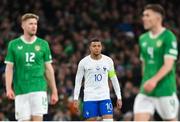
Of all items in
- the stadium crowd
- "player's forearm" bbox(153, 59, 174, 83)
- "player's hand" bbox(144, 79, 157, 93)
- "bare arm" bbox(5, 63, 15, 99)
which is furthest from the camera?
the stadium crowd

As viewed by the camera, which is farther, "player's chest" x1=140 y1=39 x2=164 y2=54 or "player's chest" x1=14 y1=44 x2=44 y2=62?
"player's chest" x1=14 y1=44 x2=44 y2=62

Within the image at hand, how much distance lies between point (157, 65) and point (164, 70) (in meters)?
0.24

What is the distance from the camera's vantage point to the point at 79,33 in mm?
19891

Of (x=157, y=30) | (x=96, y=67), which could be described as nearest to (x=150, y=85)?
(x=157, y=30)

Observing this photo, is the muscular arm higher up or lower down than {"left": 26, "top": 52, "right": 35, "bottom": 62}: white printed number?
lower down

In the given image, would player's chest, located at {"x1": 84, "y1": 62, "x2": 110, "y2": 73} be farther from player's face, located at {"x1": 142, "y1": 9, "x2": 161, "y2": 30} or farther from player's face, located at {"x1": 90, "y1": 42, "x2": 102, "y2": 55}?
player's face, located at {"x1": 142, "y1": 9, "x2": 161, "y2": 30}

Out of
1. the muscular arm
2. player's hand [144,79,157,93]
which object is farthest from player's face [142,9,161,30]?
player's hand [144,79,157,93]

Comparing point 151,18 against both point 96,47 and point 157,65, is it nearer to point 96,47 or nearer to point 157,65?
point 157,65

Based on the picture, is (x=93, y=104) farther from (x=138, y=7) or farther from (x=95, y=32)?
(x=138, y=7)

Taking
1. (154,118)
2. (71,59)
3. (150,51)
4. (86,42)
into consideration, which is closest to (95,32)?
(86,42)

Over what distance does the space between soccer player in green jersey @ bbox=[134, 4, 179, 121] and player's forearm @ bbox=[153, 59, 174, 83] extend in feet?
0.21

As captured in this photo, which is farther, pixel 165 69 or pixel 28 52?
pixel 28 52

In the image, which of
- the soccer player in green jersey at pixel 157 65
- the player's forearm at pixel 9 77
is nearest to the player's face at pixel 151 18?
the soccer player in green jersey at pixel 157 65

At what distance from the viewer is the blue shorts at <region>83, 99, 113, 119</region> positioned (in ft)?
37.2
